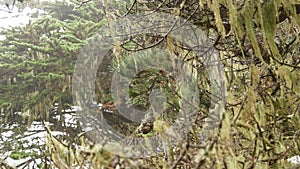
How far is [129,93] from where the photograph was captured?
12.1ft

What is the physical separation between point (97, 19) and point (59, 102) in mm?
1437

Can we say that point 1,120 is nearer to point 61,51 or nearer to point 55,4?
point 61,51

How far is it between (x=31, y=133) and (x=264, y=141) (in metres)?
4.48

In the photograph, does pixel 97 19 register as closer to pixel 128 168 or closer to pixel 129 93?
pixel 129 93

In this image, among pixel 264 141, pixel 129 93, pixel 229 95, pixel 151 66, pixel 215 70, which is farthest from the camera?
pixel 129 93

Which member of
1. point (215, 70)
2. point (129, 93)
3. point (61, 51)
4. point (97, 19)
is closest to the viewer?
point (215, 70)

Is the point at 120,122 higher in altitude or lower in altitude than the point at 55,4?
lower

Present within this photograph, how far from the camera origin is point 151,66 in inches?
134

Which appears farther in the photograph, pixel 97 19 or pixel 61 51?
pixel 97 19

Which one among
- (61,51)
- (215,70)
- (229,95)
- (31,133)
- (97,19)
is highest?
(97,19)

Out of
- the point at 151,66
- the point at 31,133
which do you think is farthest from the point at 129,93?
the point at 31,133

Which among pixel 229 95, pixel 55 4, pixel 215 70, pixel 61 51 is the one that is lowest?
pixel 229 95

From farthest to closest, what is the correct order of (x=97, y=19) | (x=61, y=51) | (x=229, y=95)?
(x=97, y=19) → (x=61, y=51) → (x=229, y=95)

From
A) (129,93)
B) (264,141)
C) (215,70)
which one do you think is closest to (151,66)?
(129,93)
